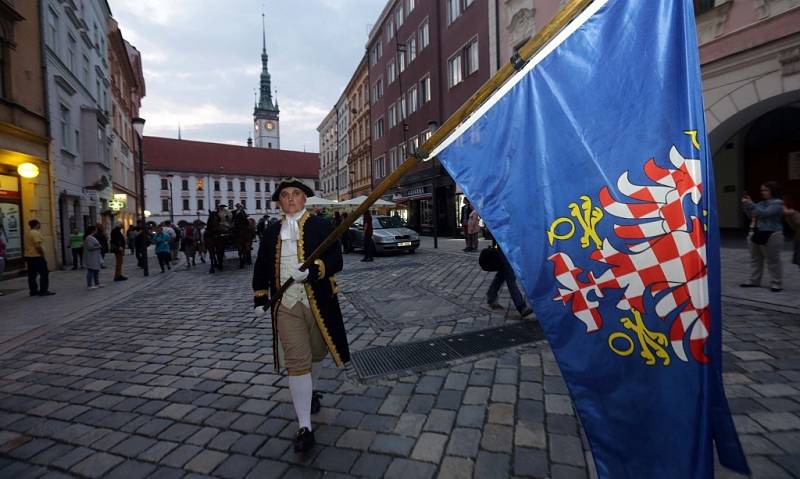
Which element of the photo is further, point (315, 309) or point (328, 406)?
point (328, 406)

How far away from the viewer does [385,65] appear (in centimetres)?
3241

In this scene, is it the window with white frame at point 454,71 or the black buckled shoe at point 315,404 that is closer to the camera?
the black buckled shoe at point 315,404

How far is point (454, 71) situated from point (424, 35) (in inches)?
194

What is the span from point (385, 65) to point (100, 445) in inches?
1325

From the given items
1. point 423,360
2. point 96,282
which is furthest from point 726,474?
point 96,282

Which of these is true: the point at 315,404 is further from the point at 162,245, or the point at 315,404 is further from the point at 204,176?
the point at 204,176

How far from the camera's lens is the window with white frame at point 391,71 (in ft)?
100

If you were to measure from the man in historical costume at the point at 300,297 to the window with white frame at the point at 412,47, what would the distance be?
26.3 m

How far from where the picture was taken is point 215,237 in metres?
12.4

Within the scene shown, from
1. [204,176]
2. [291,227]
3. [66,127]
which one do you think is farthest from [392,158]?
[204,176]

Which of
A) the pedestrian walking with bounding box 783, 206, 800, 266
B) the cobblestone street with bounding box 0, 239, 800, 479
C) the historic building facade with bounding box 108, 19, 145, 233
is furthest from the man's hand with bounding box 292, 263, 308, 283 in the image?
the historic building facade with bounding box 108, 19, 145, 233

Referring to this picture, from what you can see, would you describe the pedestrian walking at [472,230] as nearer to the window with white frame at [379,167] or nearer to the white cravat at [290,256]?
the white cravat at [290,256]

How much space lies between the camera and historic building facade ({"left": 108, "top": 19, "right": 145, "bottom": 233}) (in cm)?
2566

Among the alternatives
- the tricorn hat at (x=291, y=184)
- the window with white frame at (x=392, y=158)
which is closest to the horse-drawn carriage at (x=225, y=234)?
the tricorn hat at (x=291, y=184)
